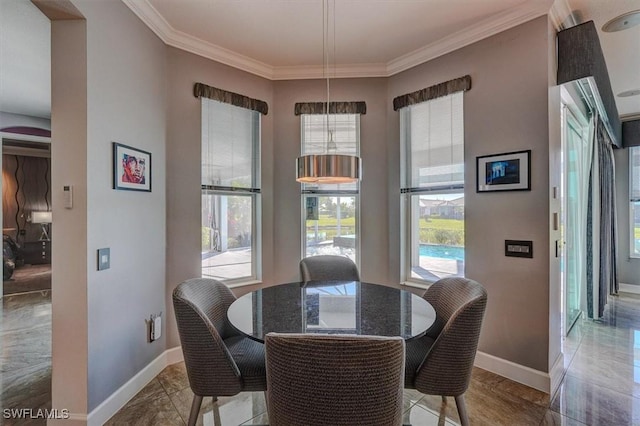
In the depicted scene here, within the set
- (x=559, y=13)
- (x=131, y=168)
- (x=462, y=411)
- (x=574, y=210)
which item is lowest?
(x=462, y=411)

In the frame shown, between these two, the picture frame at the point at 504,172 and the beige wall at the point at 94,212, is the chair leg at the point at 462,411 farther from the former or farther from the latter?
the beige wall at the point at 94,212

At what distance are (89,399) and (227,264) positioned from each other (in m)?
1.46

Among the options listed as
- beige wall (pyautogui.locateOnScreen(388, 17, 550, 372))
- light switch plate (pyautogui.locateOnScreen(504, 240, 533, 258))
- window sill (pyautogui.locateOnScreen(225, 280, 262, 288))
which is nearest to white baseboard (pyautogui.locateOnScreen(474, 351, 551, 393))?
beige wall (pyautogui.locateOnScreen(388, 17, 550, 372))

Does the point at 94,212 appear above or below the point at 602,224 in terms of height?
above

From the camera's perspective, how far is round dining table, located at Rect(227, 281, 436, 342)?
4.85ft

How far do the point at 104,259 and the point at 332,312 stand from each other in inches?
58.5

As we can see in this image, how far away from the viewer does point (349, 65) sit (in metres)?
3.21

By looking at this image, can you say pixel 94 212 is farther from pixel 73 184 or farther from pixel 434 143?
pixel 434 143

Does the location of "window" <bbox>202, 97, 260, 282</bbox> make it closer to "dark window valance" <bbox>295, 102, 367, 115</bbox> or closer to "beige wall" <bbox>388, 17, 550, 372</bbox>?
"dark window valance" <bbox>295, 102, 367, 115</bbox>

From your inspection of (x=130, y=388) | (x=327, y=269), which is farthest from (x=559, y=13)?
(x=130, y=388)

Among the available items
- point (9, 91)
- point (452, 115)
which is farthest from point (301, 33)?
point (9, 91)

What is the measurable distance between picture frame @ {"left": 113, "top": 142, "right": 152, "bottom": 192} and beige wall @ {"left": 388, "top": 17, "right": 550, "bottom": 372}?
266cm

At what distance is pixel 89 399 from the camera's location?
186cm

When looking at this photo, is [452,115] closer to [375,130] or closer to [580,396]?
[375,130]
